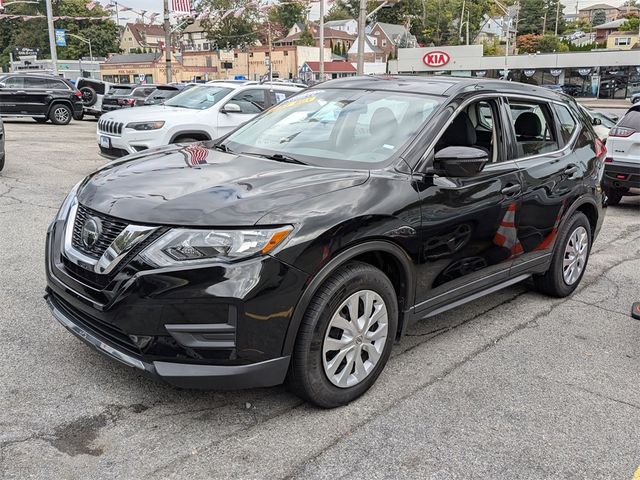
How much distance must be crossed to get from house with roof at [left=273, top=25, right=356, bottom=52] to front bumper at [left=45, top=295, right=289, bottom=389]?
4117 inches

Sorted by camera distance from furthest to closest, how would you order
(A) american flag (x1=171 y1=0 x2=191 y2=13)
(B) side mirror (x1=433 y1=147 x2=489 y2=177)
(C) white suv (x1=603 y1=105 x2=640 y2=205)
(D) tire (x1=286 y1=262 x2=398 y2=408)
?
(A) american flag (x1=171 y1=0 x2=191 y2=13)
(C) white suv (x1=603 y1=105 x2=640 y2=205)
(B) side mirror (x1=433 y1=147 x2=489 y2=177)
(D) tire (x1=286 y1=262 x2=398 y2=408)

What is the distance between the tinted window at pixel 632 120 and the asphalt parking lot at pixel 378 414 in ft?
16.8

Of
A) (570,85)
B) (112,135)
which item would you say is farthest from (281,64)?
(112,135)

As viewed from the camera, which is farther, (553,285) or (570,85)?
(570,85)

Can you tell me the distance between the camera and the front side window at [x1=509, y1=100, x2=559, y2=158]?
454 cm

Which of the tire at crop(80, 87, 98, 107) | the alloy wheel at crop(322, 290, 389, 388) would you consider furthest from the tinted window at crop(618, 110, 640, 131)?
the tire at crop(80, 87, 98, 107)

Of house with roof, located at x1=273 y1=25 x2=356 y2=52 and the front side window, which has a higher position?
house with roof, located at x1=273 y1=25 x2=356 y2=52

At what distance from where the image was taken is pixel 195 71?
77.5 m

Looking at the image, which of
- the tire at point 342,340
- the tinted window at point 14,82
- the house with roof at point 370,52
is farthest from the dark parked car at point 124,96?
the house with roof at point 370,52

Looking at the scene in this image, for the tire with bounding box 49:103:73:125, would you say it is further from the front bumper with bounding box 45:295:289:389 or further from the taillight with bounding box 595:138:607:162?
the front bumper with bounding box 45:295:289:389

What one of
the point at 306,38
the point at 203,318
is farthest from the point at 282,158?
the point at 306,38

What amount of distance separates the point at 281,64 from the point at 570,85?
4293cm

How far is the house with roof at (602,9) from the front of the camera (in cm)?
14862

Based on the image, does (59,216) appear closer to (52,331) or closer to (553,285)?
(52,331)
